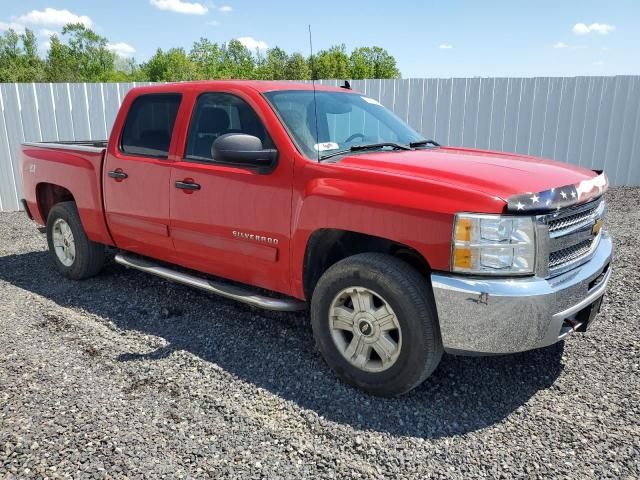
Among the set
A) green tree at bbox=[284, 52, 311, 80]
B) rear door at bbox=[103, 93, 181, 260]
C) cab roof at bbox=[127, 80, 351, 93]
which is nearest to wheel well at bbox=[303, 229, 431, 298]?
cab roof at bbox=[127, 80, 351, 93]

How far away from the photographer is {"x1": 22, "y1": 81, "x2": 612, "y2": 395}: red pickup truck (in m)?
2.64

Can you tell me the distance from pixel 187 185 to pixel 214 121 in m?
0.55

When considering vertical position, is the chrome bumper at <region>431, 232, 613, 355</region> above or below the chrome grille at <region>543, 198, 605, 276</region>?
below

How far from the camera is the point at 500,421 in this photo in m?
2.88

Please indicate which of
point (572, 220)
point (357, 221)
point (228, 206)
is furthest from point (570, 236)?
point (228, 206)

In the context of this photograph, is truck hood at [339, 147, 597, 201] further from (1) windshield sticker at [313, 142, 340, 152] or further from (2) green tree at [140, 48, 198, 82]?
(2) green tree at [140, 48, 198, 82]

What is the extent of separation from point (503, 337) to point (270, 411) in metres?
1.38

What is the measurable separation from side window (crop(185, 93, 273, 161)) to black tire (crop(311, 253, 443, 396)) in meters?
1.31

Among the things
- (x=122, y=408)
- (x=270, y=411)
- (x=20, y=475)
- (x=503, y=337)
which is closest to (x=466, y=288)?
(x=503, y=337)

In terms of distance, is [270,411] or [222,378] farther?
[222,378]

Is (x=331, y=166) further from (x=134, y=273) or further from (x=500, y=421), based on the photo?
(x=134, y=273)

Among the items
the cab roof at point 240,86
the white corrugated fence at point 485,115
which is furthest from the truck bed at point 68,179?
the white corrugated fence at point 485,115

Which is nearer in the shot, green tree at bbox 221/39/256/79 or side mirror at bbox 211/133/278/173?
side mirror at bbox 211/133/278/173

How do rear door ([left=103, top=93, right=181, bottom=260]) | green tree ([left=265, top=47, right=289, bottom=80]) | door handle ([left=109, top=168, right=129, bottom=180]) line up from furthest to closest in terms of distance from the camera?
1. green tree ([left=265, top=47, right=289, bottom=80])
2. door handle ([left=109, top=168, right=129, bottom=180])
3. rear door ([left=103, top=93, right=181, bottom=260])
